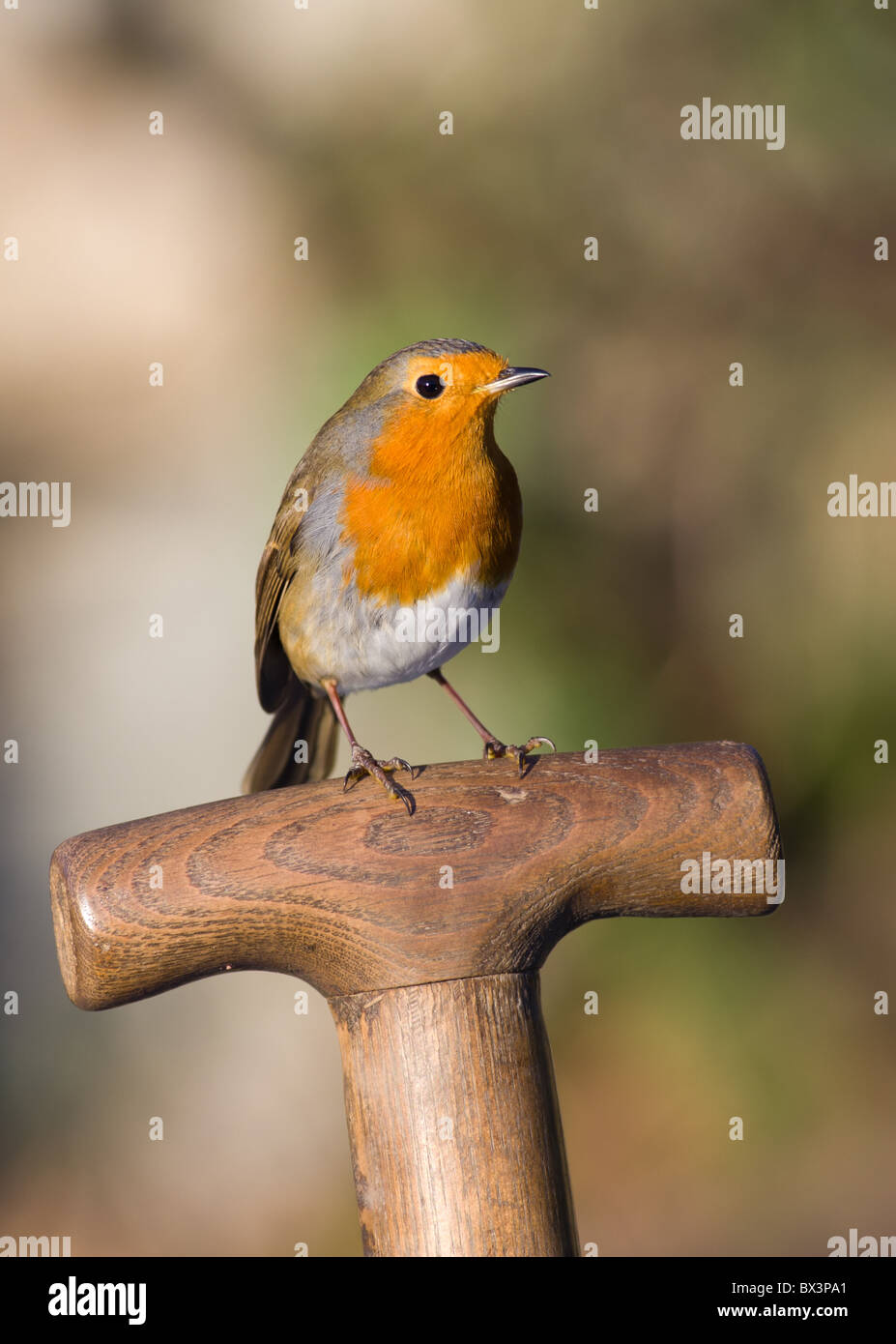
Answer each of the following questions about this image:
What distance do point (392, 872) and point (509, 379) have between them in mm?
893

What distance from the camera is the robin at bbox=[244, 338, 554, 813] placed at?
217cm

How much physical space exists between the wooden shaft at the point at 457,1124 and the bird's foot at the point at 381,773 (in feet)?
0.86

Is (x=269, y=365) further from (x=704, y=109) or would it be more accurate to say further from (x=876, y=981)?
(x=876, y=981)

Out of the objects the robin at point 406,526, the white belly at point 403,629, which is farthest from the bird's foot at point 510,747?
the white belly at point 403,629

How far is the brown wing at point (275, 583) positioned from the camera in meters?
2.48

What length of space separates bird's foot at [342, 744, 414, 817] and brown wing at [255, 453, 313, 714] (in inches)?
22.2

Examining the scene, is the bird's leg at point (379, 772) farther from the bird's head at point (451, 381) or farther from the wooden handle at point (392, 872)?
the bird's head at point (451, 381)

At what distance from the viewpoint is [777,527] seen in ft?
12.4

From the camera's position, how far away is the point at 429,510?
2.16m
